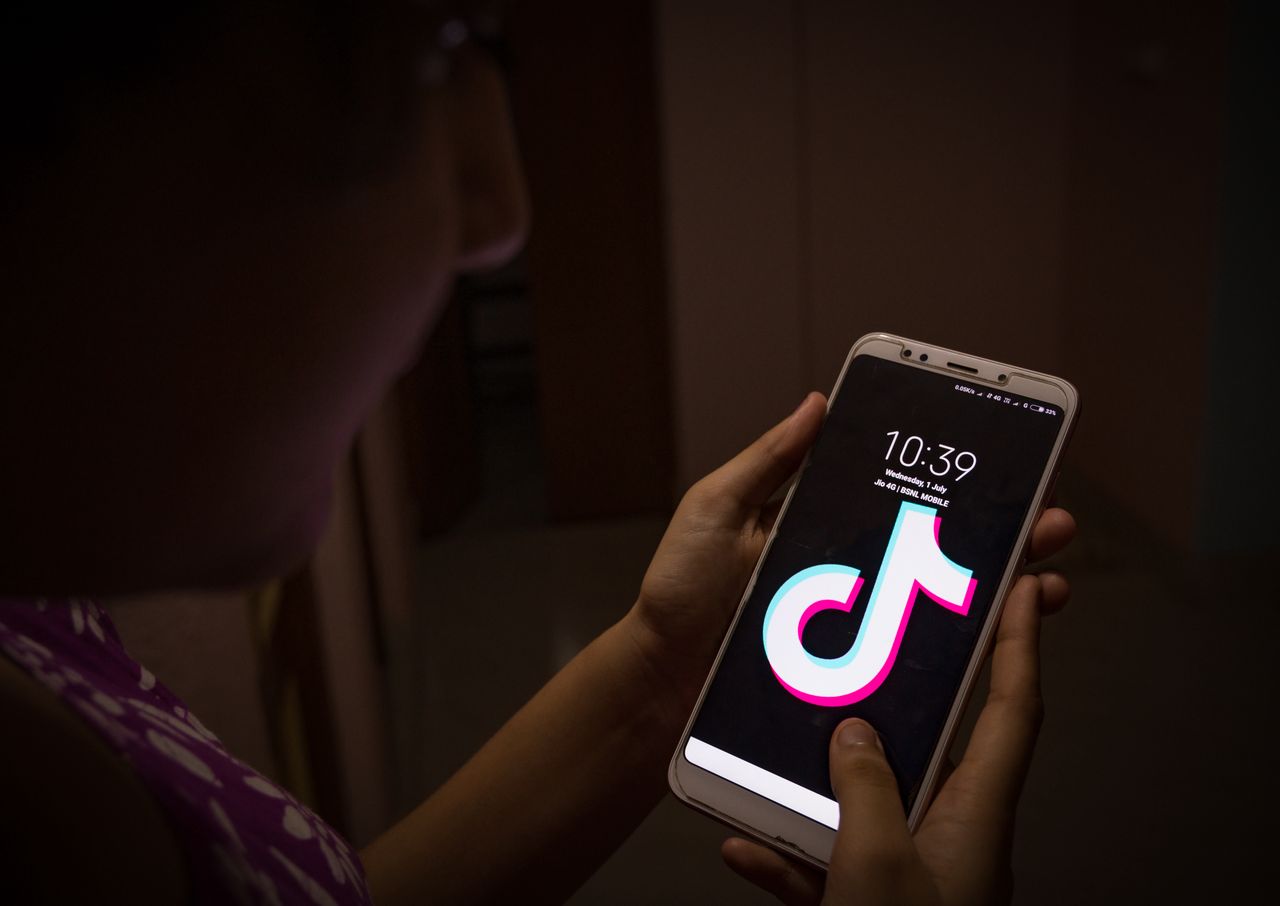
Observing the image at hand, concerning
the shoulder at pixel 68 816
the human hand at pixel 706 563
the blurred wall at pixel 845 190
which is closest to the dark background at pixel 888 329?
the blurred wall at pixel 845 190

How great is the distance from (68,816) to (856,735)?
45 cm

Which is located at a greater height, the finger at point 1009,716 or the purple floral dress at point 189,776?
the purple floral dress at point 189,776

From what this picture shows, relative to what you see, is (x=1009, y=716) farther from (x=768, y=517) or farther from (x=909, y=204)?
(x=909, y=204)

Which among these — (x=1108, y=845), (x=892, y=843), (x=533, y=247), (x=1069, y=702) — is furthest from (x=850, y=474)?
(x=533, y=247)

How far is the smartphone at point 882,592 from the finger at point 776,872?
0.5 inches

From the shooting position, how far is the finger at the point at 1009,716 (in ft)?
1.88

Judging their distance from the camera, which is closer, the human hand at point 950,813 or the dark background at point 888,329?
the human hand at point 950,813

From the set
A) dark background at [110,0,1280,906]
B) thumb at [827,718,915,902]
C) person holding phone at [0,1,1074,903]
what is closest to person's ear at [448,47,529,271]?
person holding phone at [0,1,1074,903]

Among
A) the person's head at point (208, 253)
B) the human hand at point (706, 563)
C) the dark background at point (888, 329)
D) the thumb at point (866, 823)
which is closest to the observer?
the person's head at point (208, 253)

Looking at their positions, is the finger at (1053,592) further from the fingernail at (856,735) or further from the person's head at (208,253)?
the person's head at (208,253)

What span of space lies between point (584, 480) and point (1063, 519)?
6.79 ft

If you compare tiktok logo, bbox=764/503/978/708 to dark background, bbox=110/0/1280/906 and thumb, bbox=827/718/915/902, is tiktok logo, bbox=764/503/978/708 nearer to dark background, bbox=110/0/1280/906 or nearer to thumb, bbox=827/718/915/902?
thumb, bbox=827/718/915/902

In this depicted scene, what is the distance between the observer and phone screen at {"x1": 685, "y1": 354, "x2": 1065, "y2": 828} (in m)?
0.65

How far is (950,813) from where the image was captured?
1.86 feet
